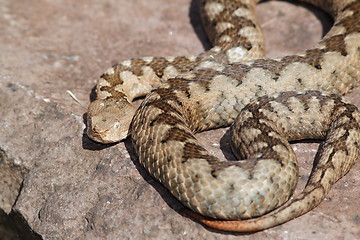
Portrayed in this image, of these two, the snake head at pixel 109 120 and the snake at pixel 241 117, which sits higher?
the snake at pixel 241 117

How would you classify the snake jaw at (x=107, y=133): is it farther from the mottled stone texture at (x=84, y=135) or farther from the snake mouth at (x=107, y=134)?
the mottled stone texture at (x=84, y=135)

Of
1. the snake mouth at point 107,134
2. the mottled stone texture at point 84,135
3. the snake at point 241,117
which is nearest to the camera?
the snake at point 241,117

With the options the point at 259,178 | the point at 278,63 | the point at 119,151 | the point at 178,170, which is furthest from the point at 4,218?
the point at 278,63

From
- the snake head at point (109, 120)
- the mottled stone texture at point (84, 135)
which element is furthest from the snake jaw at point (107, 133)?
the mottled stone texture at point (84, 135)

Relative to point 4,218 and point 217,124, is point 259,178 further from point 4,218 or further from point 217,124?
point 4,218

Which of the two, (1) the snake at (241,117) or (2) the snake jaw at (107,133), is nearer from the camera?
(1) the snake at (241,117)

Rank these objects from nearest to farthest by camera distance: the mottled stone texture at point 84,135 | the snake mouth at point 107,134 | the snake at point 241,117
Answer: the snake at point 241,117 → the mottled stone texture at point 84,135 → the snake mouth at point 107,134

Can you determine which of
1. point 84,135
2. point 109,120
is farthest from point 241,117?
point 84,135
